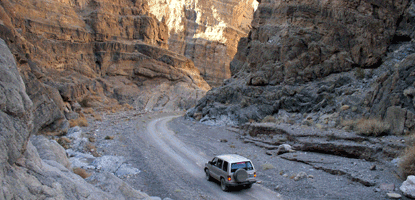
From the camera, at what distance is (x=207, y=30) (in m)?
98.9

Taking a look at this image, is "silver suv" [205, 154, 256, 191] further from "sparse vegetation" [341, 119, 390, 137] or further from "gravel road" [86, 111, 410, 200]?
"sparse vegetation" [341, 119, 390, 137]

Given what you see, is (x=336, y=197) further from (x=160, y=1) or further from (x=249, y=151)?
(x=160, y=1)

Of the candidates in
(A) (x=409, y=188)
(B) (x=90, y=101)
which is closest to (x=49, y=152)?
(A) (x=409, y=188)

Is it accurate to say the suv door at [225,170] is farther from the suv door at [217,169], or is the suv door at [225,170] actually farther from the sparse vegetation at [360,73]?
the sparse vegetation at [360,73]

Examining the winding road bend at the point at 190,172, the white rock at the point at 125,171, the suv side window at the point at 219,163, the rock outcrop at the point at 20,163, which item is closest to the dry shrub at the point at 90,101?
the winding road bend at the point at 190,172

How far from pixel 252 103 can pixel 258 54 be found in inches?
253

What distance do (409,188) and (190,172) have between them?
8145 millimetres

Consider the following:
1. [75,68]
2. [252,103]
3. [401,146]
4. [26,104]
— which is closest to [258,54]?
[252,103]

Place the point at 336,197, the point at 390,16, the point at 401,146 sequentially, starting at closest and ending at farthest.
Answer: the point at 336,197 < the point at 401,146 < the point at 390,16

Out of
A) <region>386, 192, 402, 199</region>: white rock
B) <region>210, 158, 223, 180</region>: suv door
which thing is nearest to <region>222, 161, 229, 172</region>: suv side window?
<region>210, 158, 223, 180</region>: suv door

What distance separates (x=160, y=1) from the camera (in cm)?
10406

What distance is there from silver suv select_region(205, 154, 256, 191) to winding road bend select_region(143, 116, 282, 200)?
1.30 feet

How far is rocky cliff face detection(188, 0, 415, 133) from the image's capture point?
2009cm

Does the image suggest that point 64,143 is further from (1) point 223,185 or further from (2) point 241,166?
(2) point 241,166
